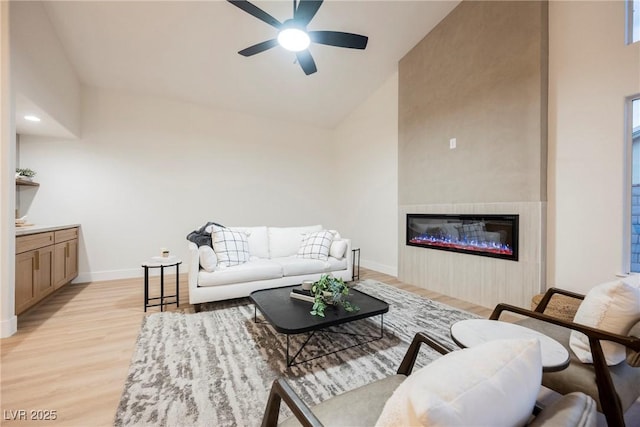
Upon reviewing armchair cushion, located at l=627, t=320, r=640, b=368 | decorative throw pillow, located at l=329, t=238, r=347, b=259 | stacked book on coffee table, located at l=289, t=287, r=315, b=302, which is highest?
decorative throw pillow, located at l=329, t=238, r=347, b=259

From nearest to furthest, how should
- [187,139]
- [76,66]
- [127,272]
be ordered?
[76,66] < [127,272] < [187,139]

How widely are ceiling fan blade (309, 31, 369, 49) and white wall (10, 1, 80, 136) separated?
270 cm

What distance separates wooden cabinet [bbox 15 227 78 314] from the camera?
259 cm

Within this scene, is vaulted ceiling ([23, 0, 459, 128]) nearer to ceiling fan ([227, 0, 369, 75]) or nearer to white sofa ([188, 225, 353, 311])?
ceiling fan ([227, 0, 369, 75])

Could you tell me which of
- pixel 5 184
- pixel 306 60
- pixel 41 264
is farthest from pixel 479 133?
pixel 41 264

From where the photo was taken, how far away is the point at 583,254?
256 centimetres

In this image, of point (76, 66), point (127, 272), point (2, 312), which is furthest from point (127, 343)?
point (76, 66)

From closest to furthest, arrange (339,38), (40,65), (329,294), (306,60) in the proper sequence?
(329,294) → (339,38) → (40,65) → (306,60)

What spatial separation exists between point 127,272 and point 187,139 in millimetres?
2408

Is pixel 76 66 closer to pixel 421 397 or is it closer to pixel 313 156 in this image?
pixel 313 156

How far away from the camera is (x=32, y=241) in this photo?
9.09 feet

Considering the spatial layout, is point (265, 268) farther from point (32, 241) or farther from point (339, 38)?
point (339, 38)

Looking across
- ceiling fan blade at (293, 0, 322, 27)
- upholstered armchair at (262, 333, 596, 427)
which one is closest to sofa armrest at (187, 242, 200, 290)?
upholstered armchair at (262, 333, 596, 427)

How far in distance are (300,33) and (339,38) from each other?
1.44ft
